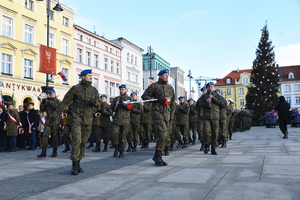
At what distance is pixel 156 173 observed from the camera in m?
5.66

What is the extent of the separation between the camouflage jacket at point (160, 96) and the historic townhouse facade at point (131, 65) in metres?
43.1

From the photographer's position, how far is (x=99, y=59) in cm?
4359

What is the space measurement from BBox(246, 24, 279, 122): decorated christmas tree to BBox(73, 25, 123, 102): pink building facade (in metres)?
20.3

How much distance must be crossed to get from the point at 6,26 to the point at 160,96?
25.3 metres

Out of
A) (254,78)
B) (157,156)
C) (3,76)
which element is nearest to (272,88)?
(254,78)

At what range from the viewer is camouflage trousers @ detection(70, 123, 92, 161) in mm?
6023

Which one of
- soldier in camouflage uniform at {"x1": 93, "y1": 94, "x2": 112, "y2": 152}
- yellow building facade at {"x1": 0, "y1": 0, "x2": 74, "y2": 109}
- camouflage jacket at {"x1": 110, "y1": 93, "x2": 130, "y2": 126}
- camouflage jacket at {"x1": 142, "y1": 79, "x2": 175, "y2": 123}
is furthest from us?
yellow building facade at {"x1": 0, "y1": 0, "x2": 74, "y2": 109}

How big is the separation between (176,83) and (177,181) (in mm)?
76242

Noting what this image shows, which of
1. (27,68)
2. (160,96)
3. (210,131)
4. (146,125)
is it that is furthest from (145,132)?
(27,68)

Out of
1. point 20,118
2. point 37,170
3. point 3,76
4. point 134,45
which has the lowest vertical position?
point 37,170

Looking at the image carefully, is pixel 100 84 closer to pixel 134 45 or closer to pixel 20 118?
pixel 134 45

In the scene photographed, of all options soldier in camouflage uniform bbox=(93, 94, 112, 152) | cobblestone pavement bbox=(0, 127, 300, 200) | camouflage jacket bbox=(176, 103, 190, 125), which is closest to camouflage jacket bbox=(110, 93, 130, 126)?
soldier in camouflage uniform bbox=(93, 94, 112, 152)

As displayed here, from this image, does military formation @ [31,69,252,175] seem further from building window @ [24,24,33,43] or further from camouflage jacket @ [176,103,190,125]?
building window @ [24,24,33,43]

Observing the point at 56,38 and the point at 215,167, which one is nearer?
the point at 215,167
